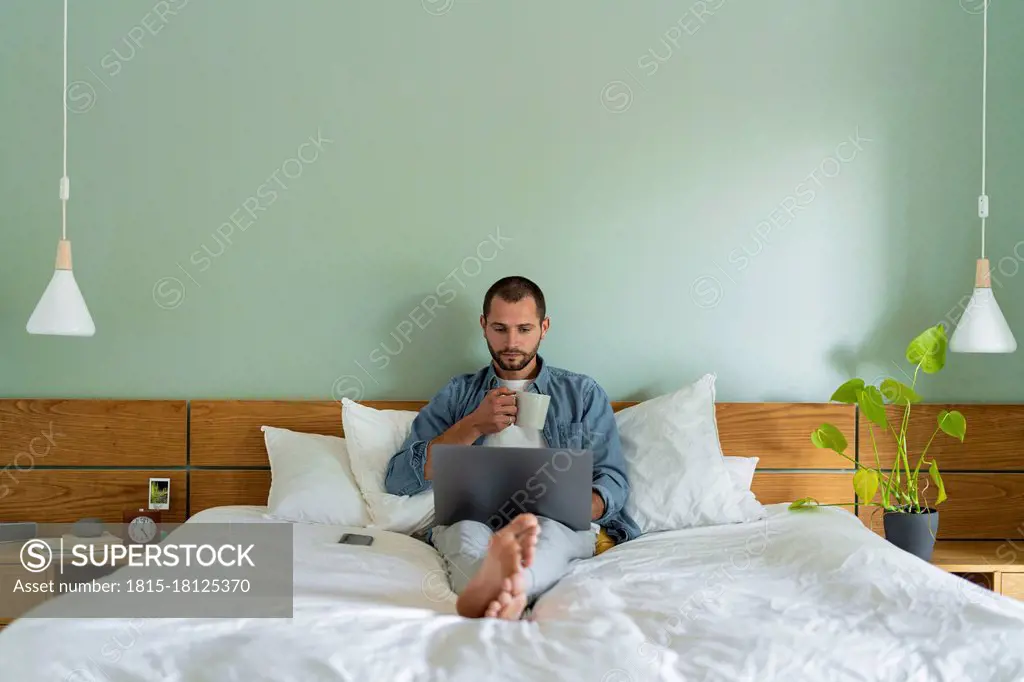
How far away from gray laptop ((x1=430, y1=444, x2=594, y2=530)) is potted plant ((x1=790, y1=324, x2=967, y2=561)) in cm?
85

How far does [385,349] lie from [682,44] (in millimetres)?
1442

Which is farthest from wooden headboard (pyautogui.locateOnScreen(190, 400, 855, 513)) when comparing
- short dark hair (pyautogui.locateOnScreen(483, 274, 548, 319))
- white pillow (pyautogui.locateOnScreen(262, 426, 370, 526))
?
short dark hair (pyautogui.locateOnScreen(483, 274, 548, 319))

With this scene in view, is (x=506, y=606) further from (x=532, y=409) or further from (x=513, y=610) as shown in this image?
(x=532, y=409)

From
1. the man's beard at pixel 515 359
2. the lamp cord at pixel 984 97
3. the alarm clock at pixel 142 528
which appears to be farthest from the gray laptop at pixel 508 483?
the lamp cord at pixel 984 97

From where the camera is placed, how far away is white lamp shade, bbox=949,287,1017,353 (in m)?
2.70

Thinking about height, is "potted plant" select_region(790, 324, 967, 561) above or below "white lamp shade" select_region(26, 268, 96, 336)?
below

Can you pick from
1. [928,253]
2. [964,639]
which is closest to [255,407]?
[964,639]

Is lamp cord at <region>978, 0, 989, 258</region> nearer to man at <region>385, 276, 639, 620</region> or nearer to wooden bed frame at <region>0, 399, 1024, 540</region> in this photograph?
wooden bed frame at <region>0, 399, 1024, 540</region>

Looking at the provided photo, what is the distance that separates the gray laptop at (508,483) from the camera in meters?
2.01

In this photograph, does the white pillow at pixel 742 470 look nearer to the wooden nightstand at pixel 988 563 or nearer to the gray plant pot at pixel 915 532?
the gray plant pot at pixel 915 532

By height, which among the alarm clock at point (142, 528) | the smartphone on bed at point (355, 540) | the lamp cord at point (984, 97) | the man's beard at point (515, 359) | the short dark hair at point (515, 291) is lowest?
the alarm clock at point (142, 528)

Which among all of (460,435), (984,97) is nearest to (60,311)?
(460,435)

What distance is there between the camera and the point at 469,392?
2627 mm

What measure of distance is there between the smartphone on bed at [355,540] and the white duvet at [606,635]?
0.29 metres
